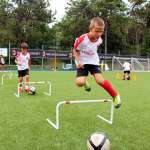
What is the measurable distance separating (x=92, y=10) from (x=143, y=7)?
397 inches

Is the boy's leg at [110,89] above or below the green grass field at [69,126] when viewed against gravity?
above

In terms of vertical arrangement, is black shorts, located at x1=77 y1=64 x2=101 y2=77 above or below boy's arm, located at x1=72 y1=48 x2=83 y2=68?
below

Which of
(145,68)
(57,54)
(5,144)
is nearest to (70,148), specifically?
(5,144)

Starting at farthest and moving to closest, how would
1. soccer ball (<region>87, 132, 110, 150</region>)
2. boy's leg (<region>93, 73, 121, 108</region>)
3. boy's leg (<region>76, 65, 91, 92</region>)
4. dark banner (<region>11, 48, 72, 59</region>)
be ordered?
dark banner (<region>11, 48, 72, 59</region>)
boy's leg (<region>76, 65, 91, 92</region>)
boy's leg (<region>93, 73, 121, 108</region>)
soccer ball (<region>87, 132, 110, 150</region>)

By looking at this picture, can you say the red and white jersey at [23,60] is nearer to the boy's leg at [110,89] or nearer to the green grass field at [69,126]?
the green grass field at [69,126]

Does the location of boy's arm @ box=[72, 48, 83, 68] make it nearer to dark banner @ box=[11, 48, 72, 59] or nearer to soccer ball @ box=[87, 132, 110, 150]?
soccer ball @ box=[87, 132, 110, 150]

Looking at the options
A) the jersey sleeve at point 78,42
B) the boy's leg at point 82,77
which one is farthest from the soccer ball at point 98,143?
the jersey sleeve at point 78,42

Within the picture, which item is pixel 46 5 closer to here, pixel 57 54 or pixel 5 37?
pixel 5 37

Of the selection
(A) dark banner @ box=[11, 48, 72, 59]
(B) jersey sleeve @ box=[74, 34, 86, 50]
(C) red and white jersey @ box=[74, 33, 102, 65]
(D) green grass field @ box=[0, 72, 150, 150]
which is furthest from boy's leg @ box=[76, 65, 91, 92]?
(A) dark banner @ box=[11, 48, 72, 59]

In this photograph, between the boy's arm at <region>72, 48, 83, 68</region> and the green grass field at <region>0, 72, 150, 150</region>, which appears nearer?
the green grass field at <region>0, 72, 150, 150</region>

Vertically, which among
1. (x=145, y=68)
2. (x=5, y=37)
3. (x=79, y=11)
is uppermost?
(x=79, y=11)

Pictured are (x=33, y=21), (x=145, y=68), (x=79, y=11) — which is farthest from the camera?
(x=79, y=11)

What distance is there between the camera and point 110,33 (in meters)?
59.9

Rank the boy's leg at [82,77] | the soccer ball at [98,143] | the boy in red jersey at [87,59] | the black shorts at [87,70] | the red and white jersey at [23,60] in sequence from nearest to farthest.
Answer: the soccer ball at [98,143], the boy in red jersey at [87,59], the boy's leg at [82,77], the black shorts at [87,70], the red and white jersey at [23,60]
